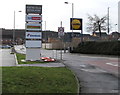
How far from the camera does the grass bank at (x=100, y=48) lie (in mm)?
36612

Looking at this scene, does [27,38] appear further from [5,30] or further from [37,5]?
[5,30]

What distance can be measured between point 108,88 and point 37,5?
15526 mm

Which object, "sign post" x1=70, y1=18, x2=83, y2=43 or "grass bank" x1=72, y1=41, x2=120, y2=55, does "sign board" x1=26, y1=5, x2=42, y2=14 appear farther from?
"sign post" x1=70, y1=18, x2=83, y2=43

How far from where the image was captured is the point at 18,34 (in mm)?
140375

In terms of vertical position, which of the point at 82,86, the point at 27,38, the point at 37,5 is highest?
the point at 37,5

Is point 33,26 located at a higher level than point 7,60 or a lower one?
higher

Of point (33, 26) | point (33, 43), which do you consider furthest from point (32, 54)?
point (33, 26)

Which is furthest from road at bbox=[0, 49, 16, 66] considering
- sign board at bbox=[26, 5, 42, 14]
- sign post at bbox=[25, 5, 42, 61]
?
sign board at bbox=[26, 5, 42, 14]

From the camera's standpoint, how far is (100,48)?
39.9 metres

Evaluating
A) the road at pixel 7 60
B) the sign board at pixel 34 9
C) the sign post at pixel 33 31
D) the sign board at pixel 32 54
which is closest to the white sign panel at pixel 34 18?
the sign post at pixel 33 31

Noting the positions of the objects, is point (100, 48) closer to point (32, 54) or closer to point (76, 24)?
point (76, 24)

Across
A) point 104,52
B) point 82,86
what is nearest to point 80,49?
point 104,52

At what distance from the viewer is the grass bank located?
120 ft

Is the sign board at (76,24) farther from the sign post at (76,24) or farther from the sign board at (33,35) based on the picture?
the sign board at (33,35)
